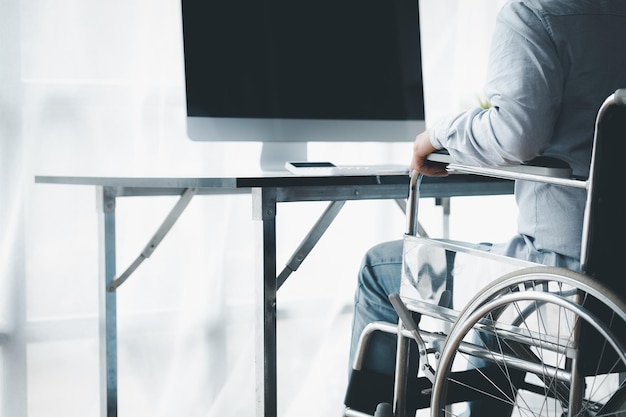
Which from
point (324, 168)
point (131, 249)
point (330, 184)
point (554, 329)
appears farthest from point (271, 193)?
point (131, 249)

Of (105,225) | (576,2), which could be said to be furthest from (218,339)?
(576,2)

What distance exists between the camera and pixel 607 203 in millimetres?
1095

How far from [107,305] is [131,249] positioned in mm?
343

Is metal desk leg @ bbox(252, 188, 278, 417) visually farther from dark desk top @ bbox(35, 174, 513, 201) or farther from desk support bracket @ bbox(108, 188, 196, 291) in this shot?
desk support bracket @ bbox(108, 188, 196, 291)

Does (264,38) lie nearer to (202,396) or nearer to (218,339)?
(218,339)

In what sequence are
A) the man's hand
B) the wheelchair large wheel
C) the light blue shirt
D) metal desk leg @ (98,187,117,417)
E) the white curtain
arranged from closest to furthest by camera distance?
the wheelchair large wheel < the light blue shirt < the man's hand < metal desk leg @ (98,187,117,417) < the white curtain

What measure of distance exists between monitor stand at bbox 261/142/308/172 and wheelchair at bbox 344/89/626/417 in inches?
26.0

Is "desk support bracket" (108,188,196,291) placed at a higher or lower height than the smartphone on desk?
lower

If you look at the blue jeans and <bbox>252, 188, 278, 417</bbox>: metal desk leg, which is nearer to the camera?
<bbox>252, 188, 278, 417</bbox>: metal desk leg

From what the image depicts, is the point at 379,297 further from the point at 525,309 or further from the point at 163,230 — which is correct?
the point at 163,230

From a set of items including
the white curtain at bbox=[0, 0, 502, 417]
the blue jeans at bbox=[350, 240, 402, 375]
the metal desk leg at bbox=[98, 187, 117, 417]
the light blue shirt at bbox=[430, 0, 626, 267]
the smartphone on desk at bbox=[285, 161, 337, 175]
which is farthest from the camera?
the white curtain at bbox=[0, 0, 502, 417]

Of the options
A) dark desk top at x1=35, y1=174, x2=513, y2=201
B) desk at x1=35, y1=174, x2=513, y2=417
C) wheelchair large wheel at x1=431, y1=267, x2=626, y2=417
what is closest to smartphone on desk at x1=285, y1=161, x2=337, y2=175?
desk at x1=35, y1=174, x2=513, y2=417

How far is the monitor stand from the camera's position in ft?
6.61

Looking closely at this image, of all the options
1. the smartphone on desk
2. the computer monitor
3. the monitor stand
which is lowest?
the smartphone on desk
